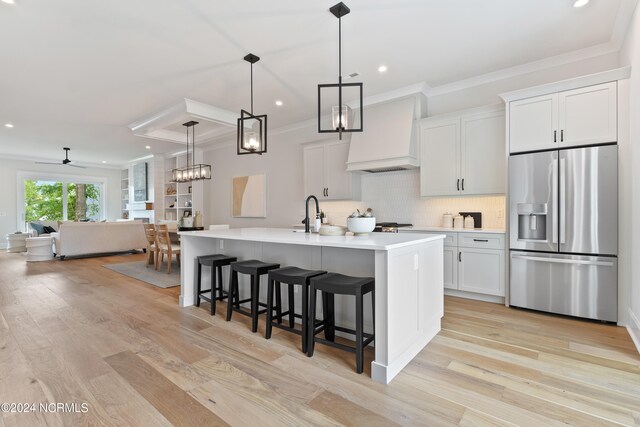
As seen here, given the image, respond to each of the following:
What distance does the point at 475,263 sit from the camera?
3805 mm

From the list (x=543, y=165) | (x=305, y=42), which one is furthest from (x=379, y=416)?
(x=305, y=42)

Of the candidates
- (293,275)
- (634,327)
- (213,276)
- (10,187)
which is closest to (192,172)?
(213,276)

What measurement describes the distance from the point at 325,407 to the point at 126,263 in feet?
20.7

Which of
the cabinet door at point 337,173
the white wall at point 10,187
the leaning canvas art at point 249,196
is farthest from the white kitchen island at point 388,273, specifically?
the white wall at point 10,187

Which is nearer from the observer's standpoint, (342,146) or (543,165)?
(543,165)

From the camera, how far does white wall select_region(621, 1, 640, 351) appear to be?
256 cm

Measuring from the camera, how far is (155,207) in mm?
9281

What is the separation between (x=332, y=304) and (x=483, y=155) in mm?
2769

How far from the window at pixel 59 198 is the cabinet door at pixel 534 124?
12.6 metres

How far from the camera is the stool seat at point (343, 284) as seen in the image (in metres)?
2.14

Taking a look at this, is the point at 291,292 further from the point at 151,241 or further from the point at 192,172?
the point at 151,241

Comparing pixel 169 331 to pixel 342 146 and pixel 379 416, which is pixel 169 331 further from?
pixel 342 146

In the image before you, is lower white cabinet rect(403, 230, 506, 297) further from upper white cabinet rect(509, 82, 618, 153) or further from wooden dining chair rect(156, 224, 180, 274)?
wooden dining chair rect(156, 224, 180, 274)

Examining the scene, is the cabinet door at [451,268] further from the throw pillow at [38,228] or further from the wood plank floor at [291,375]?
the throw pillow at [38,228]
